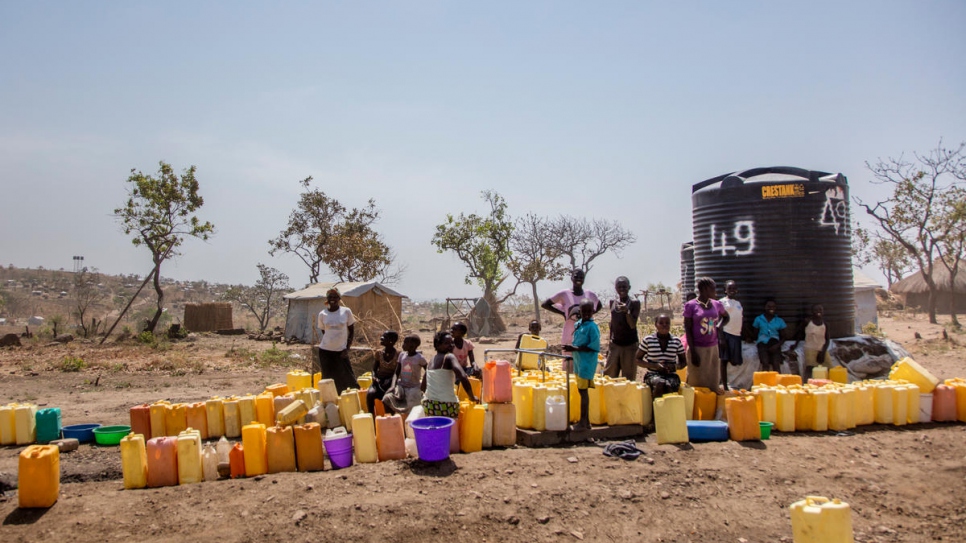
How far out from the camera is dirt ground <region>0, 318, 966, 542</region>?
4406 millimetres

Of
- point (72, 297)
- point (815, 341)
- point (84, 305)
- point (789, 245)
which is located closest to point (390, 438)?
point (815, 341)

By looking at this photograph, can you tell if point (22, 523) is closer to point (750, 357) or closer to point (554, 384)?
point (554, 384)

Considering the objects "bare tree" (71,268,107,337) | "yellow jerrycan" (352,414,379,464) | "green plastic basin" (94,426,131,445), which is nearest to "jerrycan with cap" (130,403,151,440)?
"green plastic basin" (94,426,131,445)

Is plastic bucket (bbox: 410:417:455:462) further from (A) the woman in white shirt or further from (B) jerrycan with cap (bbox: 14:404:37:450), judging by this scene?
(B) jerrycan with cap (bbox: 14:404:37:450)

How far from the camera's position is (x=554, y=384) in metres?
6.79

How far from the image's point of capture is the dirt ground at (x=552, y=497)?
14.5 ft

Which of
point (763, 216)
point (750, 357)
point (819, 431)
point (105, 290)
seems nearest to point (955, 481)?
point (819, 431)

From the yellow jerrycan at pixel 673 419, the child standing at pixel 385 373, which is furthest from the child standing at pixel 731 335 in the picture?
the child standing at pixel 385 373

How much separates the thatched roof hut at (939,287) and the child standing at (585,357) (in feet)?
101

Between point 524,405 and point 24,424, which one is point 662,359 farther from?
point 24,424

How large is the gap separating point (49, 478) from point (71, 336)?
19.7 m

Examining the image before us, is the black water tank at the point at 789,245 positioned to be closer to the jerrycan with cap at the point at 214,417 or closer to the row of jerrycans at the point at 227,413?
the row of jerrycans at the point at 227,413

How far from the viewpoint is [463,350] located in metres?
7.76

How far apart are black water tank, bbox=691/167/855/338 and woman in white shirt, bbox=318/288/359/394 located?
19.2 ft
